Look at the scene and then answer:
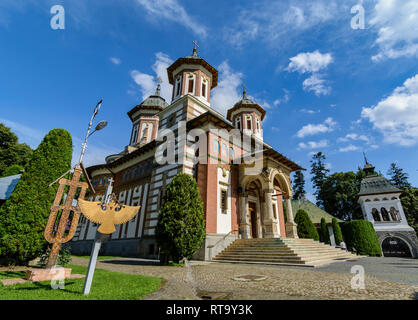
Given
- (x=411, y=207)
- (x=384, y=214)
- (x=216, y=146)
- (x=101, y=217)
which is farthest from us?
(x=411, y=207)

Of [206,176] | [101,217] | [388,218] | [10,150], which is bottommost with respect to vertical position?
[101,217]

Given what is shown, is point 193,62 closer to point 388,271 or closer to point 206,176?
point 206,176

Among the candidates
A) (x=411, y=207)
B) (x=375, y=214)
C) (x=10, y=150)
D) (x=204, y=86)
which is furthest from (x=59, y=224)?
(x=411, y=207)

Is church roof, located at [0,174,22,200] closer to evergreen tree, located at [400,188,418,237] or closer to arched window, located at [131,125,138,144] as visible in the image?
arched window, located at [131,125,138,144]

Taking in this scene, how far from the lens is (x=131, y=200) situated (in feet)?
69.0

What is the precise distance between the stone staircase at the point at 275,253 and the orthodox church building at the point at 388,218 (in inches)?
872

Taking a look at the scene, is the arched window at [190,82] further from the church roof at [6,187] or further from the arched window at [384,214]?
the arched window at [384,214]

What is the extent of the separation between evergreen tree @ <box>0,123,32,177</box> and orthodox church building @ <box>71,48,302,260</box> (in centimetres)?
1924

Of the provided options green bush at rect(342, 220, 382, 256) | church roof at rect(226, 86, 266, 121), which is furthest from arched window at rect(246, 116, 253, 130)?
green bush at rect(342, 220, 382, 256)

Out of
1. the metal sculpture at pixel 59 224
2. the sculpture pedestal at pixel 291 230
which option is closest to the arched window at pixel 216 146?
the sculpture pedestal at pixel 291 230

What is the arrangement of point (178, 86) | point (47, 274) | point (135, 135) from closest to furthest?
point (47, 274)
point (178, 86)
point (135, 135)

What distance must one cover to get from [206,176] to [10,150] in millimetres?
35722

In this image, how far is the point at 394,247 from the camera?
30109 millimetres

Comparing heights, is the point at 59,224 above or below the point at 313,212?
below
